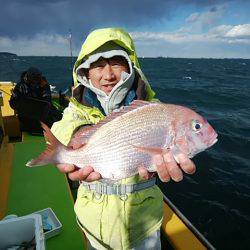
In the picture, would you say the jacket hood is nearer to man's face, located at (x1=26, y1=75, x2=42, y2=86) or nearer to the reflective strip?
the reflective strip

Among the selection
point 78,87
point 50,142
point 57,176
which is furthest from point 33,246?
point 57,176

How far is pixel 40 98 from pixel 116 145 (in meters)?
5.56

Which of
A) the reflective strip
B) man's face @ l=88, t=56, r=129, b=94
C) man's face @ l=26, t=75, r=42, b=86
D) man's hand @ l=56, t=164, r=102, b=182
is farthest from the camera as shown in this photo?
man's face @ l=26, t=75, r=42, b=86

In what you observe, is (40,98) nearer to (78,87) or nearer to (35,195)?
(35,195)

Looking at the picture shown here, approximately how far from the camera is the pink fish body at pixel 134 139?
2264 mm

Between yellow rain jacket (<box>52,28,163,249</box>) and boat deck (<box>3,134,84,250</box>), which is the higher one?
yellow rain jacket (<box>52,28,163,249</box>)

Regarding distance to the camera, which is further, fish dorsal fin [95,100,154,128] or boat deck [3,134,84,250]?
boat deck [3,134,84,250]

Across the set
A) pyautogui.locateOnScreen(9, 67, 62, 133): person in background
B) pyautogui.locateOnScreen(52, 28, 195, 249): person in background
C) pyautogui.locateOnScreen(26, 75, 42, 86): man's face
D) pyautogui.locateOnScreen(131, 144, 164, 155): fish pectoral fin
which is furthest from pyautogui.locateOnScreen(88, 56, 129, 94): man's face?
pyautogui.locateOnScreen(26, 75, 42, 86): man's face

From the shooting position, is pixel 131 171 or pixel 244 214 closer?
pixel 131 171

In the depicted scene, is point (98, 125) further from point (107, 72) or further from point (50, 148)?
point (107, 72)

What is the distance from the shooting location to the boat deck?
3.55 metres

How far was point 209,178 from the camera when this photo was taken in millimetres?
10133

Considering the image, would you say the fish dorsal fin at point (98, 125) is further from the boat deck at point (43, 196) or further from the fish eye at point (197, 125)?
the boat deck at point (43, 196)

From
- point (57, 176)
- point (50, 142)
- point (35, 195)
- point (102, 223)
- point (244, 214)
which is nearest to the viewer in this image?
point (50, 142)
